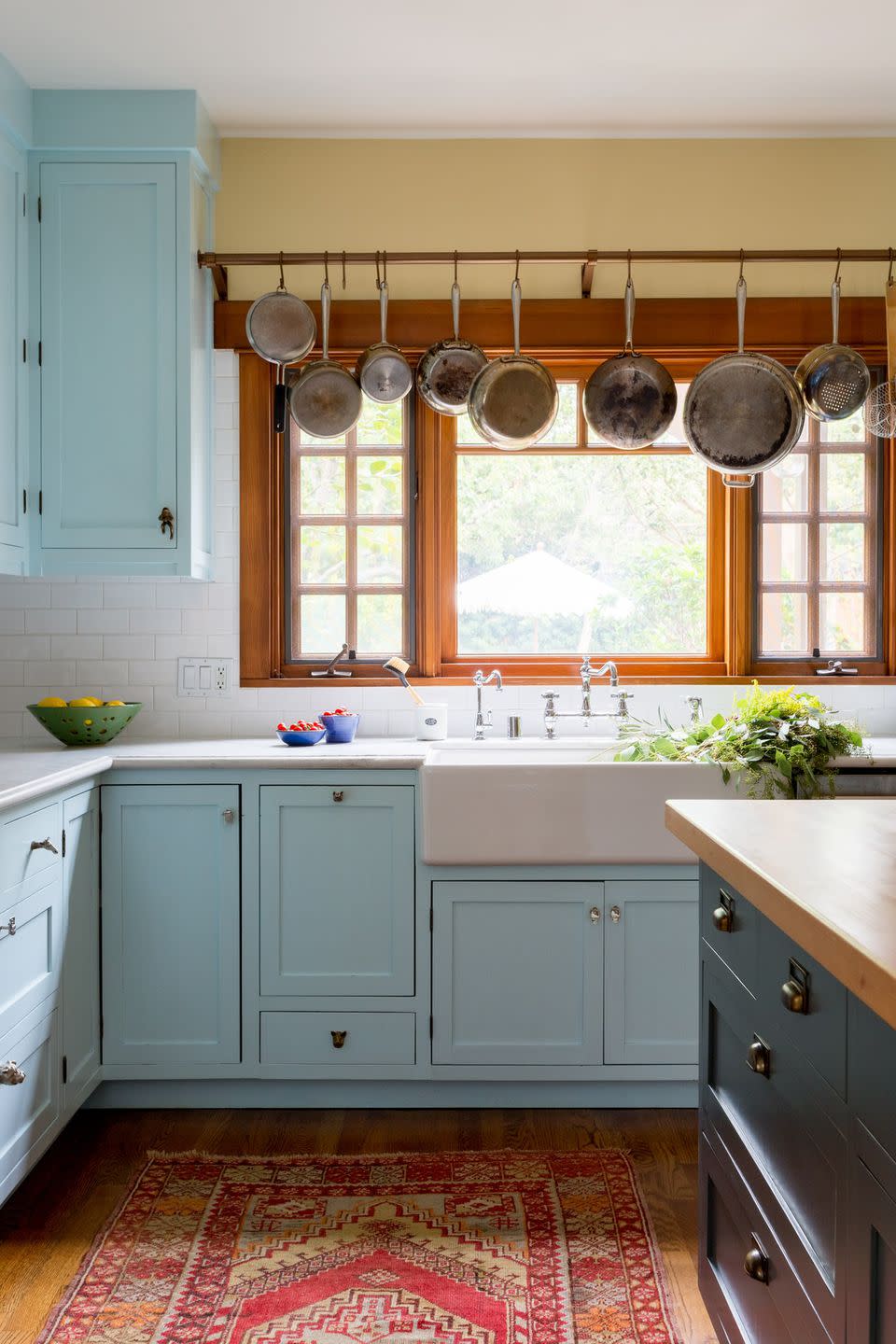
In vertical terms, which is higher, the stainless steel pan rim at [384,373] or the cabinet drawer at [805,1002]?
the stainless steel pan rim at [384,373]

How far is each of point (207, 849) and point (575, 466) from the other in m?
1.72

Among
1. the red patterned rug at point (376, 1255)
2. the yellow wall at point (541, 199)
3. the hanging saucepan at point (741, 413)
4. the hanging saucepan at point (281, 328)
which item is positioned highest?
the yellow wall at point (541, 199)

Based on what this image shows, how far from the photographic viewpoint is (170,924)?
9.40 ft

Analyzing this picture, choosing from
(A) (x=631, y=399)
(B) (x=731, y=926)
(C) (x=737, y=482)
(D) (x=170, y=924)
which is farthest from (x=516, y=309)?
(B) (x=731, y=926)

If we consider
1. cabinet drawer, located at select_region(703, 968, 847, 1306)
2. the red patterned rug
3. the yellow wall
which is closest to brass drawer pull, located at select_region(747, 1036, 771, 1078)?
cabinet drawer, located at select_region(703, 968, 847, 1306)

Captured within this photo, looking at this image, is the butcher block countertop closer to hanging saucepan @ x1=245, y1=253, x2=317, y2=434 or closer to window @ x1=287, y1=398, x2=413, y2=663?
window @ x1=287, y1=398, x2=413, y2=663

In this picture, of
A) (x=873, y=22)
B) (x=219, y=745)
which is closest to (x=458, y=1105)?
(x=219, y=745)

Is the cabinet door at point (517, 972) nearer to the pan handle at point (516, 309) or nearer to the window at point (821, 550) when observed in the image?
the window at point (821, 550)

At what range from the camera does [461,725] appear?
3.46m

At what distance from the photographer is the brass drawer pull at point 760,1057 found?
1.40 metres

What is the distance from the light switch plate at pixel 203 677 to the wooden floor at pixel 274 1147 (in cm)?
126

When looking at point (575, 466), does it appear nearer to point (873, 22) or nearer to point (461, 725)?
point (461, 725)

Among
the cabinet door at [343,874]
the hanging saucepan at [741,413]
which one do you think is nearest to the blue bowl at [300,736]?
the cabinet door at [343,874]

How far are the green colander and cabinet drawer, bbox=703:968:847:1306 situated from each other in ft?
6.49
